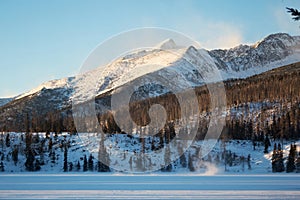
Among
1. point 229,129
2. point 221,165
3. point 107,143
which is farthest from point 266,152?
point 107,143

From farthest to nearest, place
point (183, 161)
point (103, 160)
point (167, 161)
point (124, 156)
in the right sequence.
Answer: point (124, 156) → point (167, 161) → point (183, 161) → point (103, 160)

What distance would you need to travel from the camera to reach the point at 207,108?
145 m

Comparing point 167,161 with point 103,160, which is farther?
point 167,161

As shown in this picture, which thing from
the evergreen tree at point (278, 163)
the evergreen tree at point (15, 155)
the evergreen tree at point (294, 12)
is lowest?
the evergreen tree at point (278, 163)

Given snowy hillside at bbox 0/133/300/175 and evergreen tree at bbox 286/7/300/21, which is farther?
snowy hillside at bbox 0/133/300/175

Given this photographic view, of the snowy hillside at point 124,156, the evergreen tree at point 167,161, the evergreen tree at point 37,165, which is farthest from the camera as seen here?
the snowy hillside at point 124,156

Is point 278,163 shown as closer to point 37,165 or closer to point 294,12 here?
point 37,165

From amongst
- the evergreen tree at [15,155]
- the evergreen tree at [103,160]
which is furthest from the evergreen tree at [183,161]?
the evergreen tree at [15,155]

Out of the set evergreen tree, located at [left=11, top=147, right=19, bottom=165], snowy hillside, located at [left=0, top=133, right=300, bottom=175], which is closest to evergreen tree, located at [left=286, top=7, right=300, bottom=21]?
snowy hillside, located at [left=0, top=133, right=300, bottom=175]

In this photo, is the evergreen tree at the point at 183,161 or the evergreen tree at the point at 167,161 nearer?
the evergreen tree at the point at 167,161

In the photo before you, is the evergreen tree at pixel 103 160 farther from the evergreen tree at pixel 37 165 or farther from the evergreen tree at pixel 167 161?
the evergreen tree at pixel 37 165

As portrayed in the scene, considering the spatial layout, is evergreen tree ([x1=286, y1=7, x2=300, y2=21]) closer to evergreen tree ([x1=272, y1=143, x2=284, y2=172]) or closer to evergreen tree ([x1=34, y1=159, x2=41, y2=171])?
evergreen tree ([x1=272, y1=143, x2=284, y2=172])

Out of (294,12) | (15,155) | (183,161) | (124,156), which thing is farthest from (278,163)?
(294,12)

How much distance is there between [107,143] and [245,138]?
38.7 m
